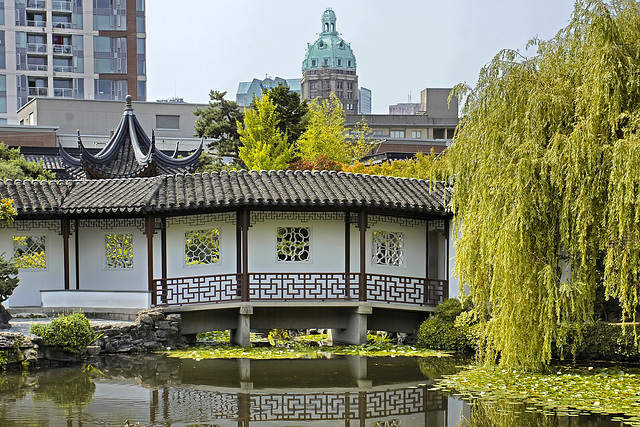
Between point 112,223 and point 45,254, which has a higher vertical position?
point 112,223

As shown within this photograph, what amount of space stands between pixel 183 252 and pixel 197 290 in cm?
120

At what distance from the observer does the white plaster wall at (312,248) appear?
21562 millimetres

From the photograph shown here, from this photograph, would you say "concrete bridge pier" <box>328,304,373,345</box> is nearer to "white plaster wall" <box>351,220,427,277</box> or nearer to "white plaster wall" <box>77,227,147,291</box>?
"white plaster wall" <box>351,220,427,277</box>

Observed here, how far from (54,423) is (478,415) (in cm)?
613

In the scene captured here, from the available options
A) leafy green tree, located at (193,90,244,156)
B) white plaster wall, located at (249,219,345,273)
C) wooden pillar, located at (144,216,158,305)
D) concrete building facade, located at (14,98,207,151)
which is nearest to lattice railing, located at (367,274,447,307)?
white plaster wall, located at (249,219,345,273)

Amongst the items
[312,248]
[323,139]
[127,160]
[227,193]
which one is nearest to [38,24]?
[323,139]

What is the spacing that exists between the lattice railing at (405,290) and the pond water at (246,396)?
2.51 metres

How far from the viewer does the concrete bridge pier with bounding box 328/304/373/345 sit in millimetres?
20703

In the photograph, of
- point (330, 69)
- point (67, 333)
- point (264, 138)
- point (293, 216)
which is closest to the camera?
point (67, 333)


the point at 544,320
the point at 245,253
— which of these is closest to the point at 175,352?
the point at 245,253

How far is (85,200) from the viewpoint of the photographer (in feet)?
71.0

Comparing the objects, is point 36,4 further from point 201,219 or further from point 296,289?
point 296,289

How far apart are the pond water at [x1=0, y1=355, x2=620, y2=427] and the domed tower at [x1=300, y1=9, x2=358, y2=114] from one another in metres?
118

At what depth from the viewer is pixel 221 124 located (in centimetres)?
3947
